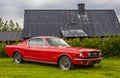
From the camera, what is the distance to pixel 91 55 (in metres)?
12.7

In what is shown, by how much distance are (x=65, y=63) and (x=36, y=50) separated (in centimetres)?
207

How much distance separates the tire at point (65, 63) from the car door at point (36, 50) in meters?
1.10

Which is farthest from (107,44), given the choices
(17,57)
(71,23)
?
(71,23)

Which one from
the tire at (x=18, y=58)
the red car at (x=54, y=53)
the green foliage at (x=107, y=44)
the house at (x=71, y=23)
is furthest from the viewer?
the house at (x=71, y=23)

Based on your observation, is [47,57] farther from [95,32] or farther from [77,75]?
[95,32]

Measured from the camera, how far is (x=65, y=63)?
42.1 ft

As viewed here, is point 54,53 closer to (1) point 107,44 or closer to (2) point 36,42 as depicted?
(2) point 36,42

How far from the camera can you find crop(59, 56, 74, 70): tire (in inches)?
496

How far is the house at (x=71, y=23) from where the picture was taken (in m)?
38.8

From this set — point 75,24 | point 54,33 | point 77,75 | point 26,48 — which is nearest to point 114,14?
point 75,24

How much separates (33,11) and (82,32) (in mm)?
7875

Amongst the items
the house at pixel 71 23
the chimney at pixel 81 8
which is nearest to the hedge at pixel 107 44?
the house at pixel 71 23

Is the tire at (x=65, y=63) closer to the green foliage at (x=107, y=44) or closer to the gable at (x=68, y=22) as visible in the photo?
the green foliage at (x=107, y=44)

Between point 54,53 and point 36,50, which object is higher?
point 36,50
